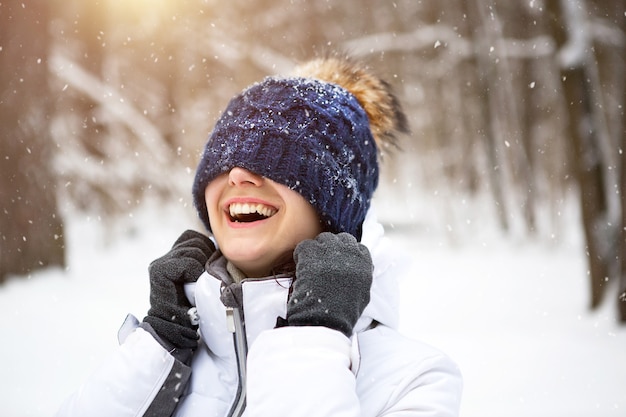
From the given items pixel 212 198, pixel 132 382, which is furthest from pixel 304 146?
pixel 132 382

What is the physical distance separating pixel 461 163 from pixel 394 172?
7.13 ft

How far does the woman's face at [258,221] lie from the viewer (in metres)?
1.54

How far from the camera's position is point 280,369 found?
1290mm

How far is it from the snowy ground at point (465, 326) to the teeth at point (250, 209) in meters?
2.93

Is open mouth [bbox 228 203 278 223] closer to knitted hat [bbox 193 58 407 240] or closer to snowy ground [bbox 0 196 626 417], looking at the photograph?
knitted hat [bbox 193 58 407 240]

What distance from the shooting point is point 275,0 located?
12.5 m

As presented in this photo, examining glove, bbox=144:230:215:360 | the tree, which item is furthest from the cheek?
the tree

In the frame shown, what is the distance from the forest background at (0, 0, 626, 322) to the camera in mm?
6082

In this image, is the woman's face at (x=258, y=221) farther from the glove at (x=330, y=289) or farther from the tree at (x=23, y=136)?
the tree at (x=23, y=136)

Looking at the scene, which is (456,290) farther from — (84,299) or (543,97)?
(543,97)

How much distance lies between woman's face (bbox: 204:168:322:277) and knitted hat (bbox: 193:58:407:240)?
30mm

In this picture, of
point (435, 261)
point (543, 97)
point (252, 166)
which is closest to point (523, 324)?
point (435, 261)

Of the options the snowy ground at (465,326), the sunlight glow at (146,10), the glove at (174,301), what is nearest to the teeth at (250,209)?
the glove at (174,301)

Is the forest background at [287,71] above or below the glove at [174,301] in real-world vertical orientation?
above
